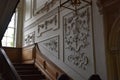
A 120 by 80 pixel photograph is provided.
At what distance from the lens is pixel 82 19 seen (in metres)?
5.18

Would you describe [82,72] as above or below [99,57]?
below

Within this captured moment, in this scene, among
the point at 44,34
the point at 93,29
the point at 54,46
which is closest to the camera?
the point at 93,29

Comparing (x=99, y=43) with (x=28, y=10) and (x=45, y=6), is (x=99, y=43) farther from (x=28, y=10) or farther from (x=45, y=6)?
(x=28, y=10)

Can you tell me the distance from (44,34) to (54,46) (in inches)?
33.4

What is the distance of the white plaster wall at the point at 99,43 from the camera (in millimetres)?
4371

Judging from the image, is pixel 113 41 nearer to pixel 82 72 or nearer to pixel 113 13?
pixel 113 13

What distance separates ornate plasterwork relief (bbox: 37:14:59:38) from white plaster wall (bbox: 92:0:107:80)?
1.73 meters

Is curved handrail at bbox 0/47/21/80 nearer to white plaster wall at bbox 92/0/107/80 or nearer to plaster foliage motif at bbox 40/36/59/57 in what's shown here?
white plaster wall at bbox 92/0/107/80

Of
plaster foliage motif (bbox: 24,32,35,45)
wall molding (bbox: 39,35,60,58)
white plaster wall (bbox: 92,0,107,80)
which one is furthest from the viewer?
plaster foliage motif (bbox: 24,32,35,45)

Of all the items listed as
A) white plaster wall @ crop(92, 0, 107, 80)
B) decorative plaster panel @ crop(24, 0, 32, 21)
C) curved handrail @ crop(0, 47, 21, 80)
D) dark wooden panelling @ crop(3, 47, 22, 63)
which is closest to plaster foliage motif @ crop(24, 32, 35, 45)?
dark wooden panelling @ crop(3, 47, 22, 63)

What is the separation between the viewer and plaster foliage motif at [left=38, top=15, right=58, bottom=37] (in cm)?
640

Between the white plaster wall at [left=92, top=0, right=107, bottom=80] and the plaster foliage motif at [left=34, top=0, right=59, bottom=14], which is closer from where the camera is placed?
the white plaster wall at [left=92, top=0, right=107, bottom=80]

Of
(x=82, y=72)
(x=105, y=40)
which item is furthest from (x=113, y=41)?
(x=82, y=72)

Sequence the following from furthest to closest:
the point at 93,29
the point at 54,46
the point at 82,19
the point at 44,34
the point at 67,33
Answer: the point at 44,34, the point at 54,46, the point at 67,33, the point at 82,19, the point at 93,29
